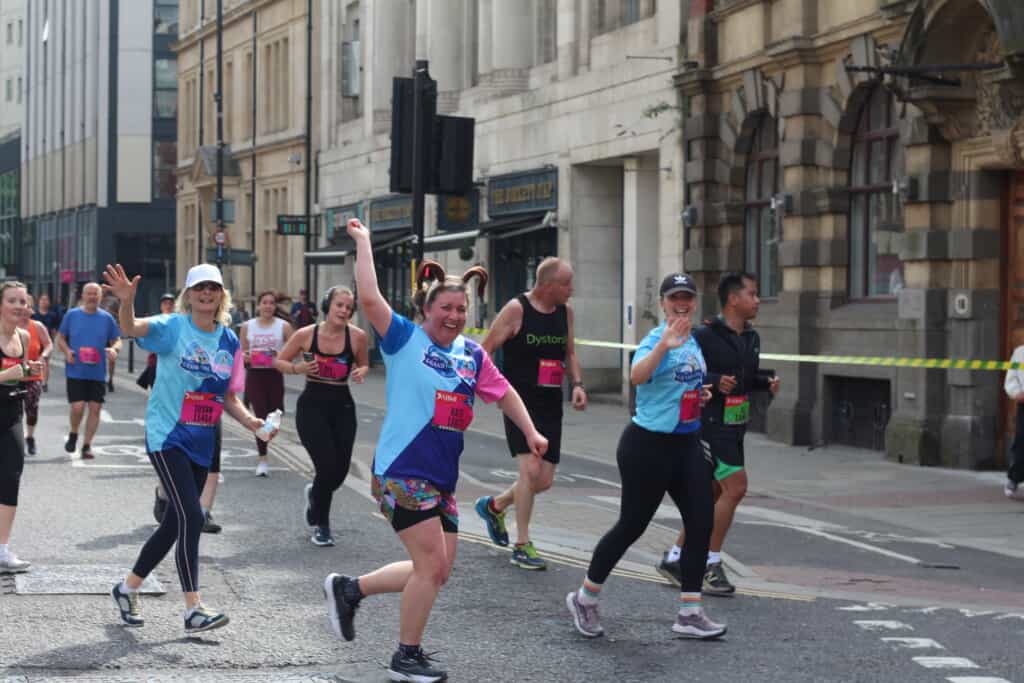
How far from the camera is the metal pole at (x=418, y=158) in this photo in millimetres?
15164

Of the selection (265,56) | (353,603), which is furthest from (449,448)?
(265,56)

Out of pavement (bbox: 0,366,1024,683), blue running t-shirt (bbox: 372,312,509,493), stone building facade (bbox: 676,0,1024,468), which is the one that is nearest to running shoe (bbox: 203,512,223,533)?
pavement (bbox: 0,366,1024,683)

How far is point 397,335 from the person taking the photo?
7.77m

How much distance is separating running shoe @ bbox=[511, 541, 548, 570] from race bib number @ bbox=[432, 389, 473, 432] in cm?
341

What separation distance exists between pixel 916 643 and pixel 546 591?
7.44 feet

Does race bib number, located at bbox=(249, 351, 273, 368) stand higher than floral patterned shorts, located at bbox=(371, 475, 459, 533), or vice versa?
race bib number, located at bbox=(249, 351, 273, 368)

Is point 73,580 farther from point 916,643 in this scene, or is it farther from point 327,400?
point 916,643

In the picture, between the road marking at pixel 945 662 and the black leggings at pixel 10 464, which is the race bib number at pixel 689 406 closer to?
the road marking at pixel 945 662

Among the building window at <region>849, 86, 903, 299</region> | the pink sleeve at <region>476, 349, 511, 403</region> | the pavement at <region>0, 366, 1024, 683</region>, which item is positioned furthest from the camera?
the building window at <region>849, 86, 903, 299</region>

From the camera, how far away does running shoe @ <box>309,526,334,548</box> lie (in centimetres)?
1205

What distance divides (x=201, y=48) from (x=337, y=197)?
17574 mm

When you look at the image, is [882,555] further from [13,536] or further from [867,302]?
[867,302]

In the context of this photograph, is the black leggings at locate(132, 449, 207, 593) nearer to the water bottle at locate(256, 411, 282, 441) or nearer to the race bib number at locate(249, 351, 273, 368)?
the water bottle at locate(256, 411, 282, 441)

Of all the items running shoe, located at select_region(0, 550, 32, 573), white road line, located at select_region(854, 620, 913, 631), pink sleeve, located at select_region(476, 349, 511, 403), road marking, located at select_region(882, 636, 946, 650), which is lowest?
white road line, located at select_region(854, 620, 913, 631)
